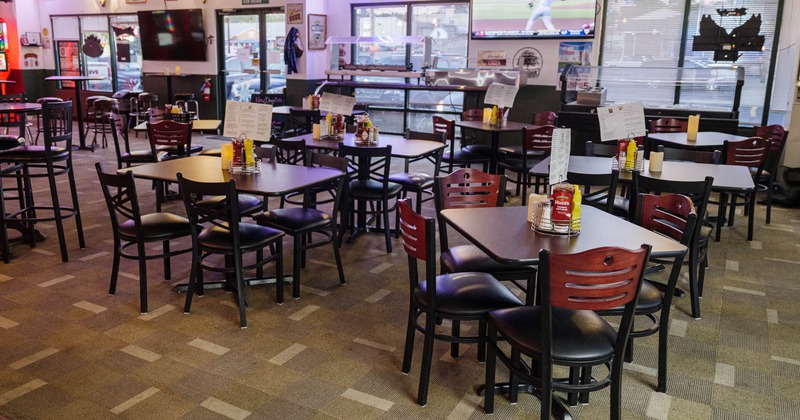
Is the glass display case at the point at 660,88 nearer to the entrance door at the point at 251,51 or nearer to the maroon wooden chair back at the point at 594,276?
the entrance door at the point at 251,51

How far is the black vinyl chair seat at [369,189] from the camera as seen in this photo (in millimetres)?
4809

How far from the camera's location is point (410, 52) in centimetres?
1029

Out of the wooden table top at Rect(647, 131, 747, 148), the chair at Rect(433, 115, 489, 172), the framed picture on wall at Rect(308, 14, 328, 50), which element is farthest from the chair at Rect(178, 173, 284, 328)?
the framed picture on wall at Rect(308, 14, 328, 50)

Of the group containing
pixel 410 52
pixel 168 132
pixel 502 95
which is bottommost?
pixel 168 132

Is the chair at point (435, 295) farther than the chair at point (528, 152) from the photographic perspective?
No

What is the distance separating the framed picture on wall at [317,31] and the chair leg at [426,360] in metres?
8.56

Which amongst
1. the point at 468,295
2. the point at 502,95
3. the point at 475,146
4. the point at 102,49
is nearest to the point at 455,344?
the point at 468,295

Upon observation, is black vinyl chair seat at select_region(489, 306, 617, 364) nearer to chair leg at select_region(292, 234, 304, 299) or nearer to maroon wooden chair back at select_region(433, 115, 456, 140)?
chair leg at select_region(292, 234, 304, 299)

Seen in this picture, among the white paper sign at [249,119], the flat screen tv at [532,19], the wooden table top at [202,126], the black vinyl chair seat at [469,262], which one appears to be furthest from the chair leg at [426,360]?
the flat screen tv at [532,19]

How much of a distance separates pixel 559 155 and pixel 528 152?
3.80m

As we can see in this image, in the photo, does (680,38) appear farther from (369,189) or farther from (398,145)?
(369,189)

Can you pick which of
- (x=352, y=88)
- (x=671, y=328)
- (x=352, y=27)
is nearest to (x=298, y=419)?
(x=671, y=328)

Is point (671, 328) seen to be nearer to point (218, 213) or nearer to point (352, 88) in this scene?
point (218, 213)

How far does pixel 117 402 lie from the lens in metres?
2.72
